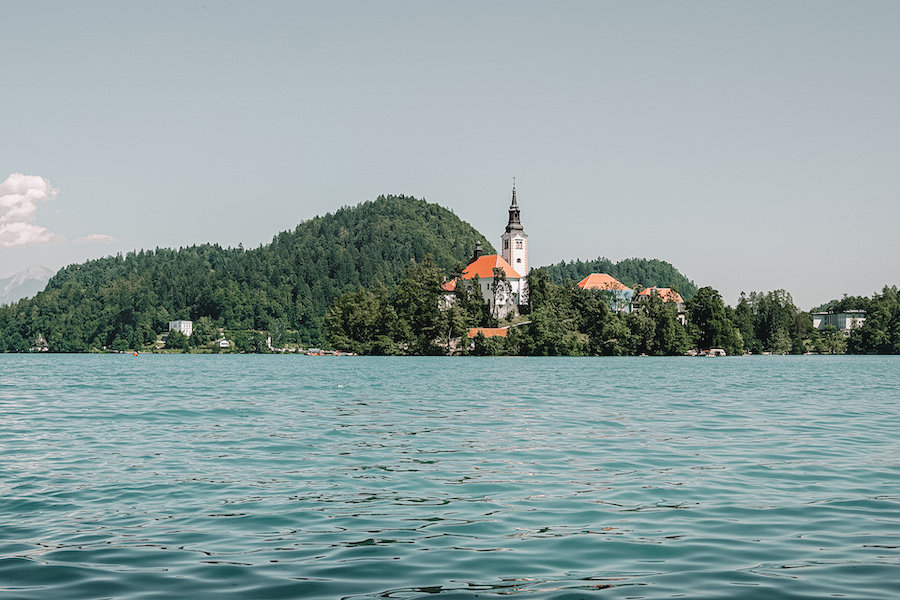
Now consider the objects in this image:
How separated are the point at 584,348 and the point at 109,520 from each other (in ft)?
495

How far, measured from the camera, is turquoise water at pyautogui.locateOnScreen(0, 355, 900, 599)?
9.36 metres

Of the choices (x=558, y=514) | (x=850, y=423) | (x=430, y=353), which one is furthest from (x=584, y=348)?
(x=558, y=514)

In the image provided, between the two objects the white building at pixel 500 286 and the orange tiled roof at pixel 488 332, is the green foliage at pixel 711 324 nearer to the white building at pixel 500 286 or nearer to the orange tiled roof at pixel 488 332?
the orange tiled roof at pixel 488 332

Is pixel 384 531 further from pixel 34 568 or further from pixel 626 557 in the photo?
pixel 34 568

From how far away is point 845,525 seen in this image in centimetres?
1230

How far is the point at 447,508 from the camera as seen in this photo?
1353 centimetres

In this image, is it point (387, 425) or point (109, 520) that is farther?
point (387, 425)

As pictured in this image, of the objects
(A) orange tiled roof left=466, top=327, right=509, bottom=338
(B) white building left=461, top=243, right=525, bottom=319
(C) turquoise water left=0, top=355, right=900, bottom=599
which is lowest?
(C) turquoise water left=0, top=355, right=900, bottom=599

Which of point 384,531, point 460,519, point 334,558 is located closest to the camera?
point 334,558

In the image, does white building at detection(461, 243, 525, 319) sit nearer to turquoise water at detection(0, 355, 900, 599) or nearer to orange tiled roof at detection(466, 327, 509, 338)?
orange tiled roof at detection(466, 327, 509, 338)

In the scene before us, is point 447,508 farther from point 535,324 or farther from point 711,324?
point 711,324

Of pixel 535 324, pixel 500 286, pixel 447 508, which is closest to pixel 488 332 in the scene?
pixel 535 324

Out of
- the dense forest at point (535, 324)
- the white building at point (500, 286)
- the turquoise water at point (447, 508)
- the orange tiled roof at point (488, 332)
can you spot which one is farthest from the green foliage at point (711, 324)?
the turquoise water at point (447, 508)

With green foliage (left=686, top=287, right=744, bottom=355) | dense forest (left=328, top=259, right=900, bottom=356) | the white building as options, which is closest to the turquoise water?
dense forest (left=328, top=259, right=900, bottom=356)
